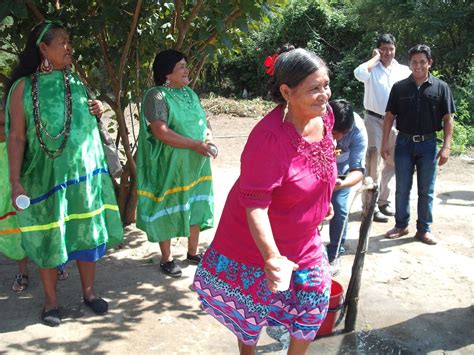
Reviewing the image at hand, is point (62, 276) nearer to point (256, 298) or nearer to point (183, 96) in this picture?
point (183, 96)

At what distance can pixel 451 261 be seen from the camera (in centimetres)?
495

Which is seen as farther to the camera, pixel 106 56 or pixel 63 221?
pixel 106 56

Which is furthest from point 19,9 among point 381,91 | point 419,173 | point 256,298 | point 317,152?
point 381,91

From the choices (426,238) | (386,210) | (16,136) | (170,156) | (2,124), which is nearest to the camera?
(16,136)

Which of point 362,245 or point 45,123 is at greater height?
point 45,123

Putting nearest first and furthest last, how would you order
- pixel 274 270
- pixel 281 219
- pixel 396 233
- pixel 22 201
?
pixel 274 270 → pixel 281 219 → pixel 22 201 → pixel 396 233

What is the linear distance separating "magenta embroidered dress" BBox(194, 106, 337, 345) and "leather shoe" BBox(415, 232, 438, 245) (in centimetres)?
295

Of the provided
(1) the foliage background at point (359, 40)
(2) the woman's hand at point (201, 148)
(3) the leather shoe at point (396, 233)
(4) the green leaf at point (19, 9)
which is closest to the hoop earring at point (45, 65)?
(4) the green leaf at point (19, 9)

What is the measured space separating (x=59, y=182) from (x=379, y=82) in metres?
3.91

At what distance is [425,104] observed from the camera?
204 inches

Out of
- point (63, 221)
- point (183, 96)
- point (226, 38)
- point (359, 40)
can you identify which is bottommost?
point (63, 221)

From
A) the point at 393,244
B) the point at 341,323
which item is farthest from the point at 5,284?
the point at 393,244

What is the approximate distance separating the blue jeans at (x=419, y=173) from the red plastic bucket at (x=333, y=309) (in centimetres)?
210

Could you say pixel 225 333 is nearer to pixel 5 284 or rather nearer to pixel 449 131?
pixel 5 284
